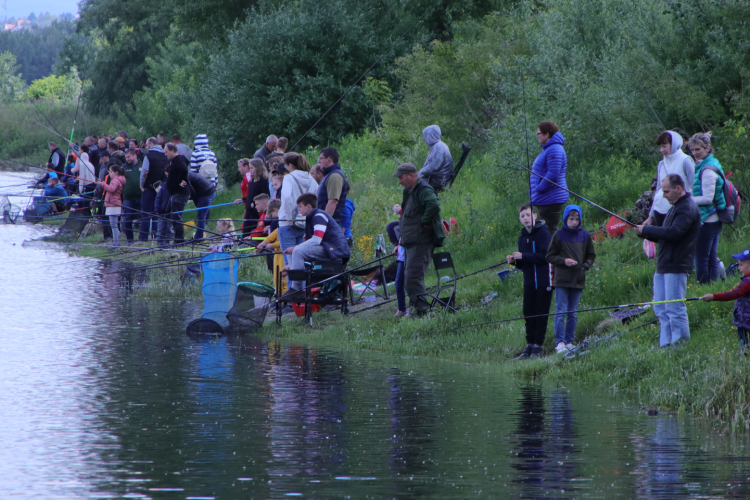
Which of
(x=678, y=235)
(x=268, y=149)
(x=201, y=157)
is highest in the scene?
(x=201, y=157)

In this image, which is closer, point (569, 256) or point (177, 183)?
point (569, 256)


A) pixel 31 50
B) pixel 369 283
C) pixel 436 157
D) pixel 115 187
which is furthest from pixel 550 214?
pixel 31 50

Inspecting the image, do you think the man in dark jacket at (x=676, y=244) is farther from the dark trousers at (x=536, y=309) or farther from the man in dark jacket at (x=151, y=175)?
the man in dark jacket at (x=151, y=175)

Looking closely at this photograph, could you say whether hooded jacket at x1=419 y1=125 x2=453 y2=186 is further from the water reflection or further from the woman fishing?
the woman fishing

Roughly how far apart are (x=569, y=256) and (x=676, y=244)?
1256 mm

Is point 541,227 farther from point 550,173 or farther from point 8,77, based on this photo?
point 8,77

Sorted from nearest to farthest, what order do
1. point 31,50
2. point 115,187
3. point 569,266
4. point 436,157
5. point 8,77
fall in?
point 569,266
point 436,157
point 115,187
point 8,77
point 31,50

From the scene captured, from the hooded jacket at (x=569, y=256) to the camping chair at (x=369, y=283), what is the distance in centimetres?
357

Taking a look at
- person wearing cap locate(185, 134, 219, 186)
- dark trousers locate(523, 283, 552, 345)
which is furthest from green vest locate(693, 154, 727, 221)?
person wearing cap locate(185, 134, 219, 186)

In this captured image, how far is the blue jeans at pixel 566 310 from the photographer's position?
34.8 ft

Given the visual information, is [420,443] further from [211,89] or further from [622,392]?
[211,89]

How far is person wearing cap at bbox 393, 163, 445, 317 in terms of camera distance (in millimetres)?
12180

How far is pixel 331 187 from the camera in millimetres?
13586

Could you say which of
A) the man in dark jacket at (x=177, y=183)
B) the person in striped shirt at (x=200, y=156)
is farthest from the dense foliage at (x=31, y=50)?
the man in dark jacket at (x=177, y=183)
